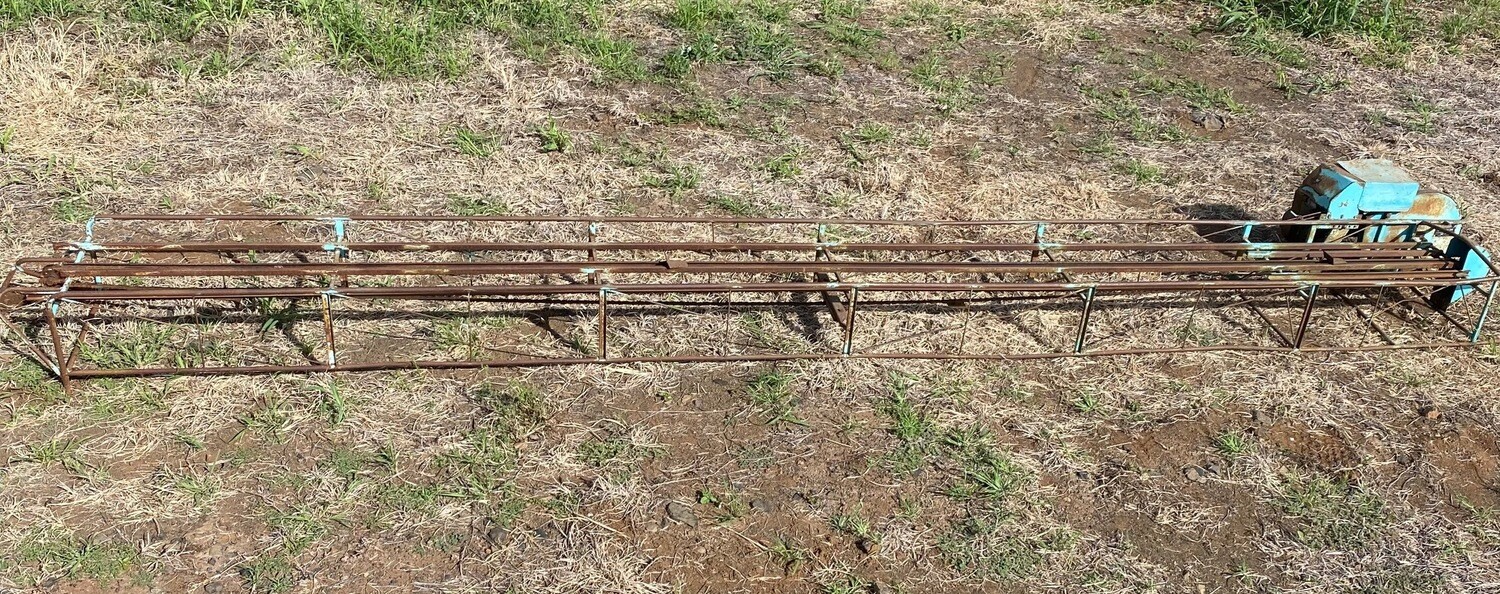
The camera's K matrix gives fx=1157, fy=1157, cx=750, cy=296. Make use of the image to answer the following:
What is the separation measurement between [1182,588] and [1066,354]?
138 cm

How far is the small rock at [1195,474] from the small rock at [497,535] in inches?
103

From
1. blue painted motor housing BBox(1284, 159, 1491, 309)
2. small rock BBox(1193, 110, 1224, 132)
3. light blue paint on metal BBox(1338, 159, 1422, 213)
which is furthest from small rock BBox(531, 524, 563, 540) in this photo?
small rock BBox(1193, 110, 1224, 132)

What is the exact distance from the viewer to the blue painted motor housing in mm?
5590

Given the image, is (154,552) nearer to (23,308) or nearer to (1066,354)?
(23,308)

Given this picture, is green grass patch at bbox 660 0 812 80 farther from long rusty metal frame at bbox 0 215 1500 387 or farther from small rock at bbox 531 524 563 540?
small rock at bbox 531 524 563 540

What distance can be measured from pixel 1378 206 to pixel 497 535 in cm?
443

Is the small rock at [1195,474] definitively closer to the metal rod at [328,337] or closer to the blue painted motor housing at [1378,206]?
the blue painted motor housing at [1378,206]

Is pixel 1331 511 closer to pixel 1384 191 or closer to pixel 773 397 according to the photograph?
pixel 1384 191

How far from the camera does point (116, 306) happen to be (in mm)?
5238

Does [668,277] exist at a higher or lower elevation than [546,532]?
higher

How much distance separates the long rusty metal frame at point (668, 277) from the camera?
466 cm

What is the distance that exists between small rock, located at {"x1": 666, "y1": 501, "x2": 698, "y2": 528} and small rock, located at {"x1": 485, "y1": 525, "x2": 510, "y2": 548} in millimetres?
579

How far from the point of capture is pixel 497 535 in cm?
407

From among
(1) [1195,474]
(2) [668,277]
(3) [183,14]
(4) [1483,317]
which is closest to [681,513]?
(2) [668,277]
